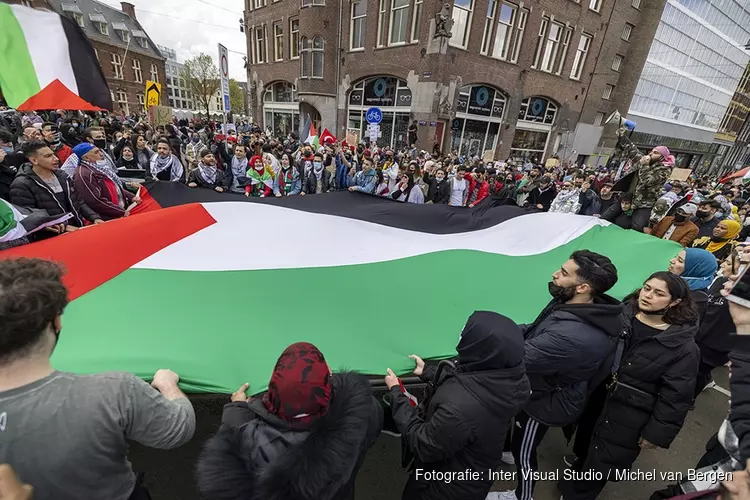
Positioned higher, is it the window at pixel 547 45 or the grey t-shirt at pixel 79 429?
the window at pixel 547 45

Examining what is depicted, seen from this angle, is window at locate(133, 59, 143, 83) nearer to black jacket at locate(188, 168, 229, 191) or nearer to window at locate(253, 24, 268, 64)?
window at locate(253, 24, 268, 64)

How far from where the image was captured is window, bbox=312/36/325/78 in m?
18.2

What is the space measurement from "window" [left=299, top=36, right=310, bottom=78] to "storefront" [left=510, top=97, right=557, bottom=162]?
40.2 feet

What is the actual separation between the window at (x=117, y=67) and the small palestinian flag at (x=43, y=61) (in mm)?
44627

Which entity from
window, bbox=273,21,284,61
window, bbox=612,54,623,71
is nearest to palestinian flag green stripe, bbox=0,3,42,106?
window, bbox=273,21,284,61

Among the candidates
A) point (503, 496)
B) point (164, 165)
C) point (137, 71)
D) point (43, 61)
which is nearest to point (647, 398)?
point (503, 496)

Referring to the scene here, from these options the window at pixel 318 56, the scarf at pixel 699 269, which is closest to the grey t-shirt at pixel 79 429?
the scarf at pixel 699 269

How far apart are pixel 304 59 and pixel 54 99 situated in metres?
18.3

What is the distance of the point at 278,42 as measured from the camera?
21781 millimetres

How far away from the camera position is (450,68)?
1486cm

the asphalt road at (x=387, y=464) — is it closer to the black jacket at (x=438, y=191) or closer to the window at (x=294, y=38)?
the black jacket at (x=438, y=191)

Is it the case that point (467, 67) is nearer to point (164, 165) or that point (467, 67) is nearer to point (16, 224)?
point (164, 165)

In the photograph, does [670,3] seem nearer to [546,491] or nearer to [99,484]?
[546,491]

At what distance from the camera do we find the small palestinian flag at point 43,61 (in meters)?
3.17
